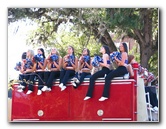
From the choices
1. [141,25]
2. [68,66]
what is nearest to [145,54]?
[141,25]

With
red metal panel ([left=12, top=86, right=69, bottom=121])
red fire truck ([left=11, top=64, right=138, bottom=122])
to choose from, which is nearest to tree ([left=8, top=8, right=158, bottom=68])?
red fire truck ([left=11, top=64, right=138, bottom=122])

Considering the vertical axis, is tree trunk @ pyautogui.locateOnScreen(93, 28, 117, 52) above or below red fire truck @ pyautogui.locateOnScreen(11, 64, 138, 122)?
above

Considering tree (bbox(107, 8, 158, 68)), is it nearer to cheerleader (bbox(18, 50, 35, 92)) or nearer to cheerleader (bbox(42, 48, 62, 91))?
cheerleader (bbox(42, 48, 62, 91))

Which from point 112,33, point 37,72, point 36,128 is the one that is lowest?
point 36,128

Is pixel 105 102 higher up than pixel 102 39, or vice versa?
pixel 102 39

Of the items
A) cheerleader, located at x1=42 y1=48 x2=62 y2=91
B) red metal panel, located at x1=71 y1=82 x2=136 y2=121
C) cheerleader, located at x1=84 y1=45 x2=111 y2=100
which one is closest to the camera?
red metal panel, located at x1=71 y1=82 x2=136 y2=121

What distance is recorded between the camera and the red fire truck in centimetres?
622

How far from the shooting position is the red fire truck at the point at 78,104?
6.22 meters

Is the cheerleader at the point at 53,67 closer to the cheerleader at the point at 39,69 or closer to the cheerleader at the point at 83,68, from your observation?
the cheerleader at the point at 39,69

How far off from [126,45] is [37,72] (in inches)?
40.6

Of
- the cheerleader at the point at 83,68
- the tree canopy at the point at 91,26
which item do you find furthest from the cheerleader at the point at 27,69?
the cheerleader at the point at 83,68

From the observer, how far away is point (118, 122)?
20.6 feet
